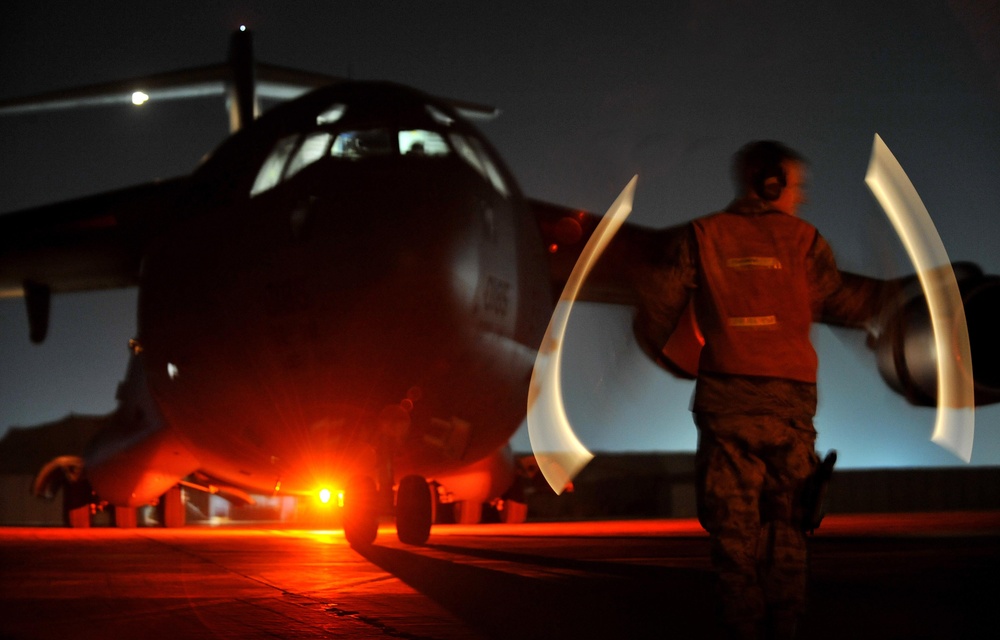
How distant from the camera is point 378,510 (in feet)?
26.4

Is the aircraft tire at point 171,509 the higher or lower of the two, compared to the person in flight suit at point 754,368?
lower

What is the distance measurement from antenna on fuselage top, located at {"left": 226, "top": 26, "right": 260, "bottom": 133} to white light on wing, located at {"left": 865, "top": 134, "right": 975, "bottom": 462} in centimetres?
1388

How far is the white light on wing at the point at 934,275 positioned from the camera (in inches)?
159

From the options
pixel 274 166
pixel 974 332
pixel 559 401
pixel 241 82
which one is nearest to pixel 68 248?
pixel 241 82

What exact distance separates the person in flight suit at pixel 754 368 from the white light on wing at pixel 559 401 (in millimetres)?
343

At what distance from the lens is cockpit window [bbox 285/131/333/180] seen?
335 inches

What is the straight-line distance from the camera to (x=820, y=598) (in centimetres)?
517

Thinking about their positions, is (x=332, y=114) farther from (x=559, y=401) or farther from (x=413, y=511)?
(x=559, y=401)

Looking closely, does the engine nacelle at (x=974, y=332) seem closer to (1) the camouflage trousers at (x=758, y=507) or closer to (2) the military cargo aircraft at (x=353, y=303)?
(2) the military cargo aircraft at (x=353, y=303)

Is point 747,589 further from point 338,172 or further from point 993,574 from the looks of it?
point 338,172

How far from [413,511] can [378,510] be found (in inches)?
25.3

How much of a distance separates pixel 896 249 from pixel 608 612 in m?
1.83

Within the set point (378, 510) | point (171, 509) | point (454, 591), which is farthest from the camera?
point (171, 509)

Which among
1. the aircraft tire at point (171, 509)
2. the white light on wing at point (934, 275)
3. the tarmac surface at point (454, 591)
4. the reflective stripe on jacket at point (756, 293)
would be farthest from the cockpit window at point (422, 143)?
the aircraft tire at point (171, 509)
